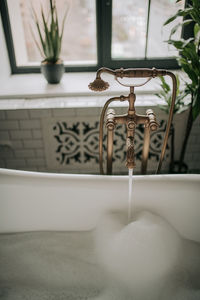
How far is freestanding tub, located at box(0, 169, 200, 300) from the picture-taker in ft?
3.49

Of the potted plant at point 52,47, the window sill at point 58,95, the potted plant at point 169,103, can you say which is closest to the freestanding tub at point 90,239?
the potted plant at point 169,103

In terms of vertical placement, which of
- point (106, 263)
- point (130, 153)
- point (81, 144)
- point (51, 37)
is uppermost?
point (51, 37)

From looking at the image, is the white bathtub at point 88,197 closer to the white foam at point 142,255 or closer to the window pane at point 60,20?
Result: the white foam at point 142,255

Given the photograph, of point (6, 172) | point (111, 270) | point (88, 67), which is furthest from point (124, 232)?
point (88, 67)

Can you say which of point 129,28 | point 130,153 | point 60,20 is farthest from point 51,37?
point 130,153

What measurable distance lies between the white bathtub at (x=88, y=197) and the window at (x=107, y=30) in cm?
93

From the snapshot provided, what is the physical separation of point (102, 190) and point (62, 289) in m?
0.43

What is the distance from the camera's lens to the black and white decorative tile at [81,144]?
1.52 m

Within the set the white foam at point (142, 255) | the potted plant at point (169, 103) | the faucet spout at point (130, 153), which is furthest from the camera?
the potted plant at point (169, 103)

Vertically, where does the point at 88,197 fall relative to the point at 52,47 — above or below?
below

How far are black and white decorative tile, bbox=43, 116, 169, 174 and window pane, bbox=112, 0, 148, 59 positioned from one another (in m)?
0.55

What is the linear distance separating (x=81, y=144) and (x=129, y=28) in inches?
30.9

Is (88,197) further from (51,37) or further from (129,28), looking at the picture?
(129,28)

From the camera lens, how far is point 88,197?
112cm
